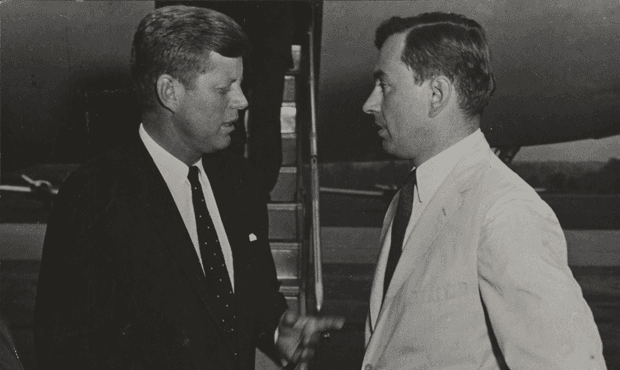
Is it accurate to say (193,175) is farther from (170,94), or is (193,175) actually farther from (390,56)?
(390,56)

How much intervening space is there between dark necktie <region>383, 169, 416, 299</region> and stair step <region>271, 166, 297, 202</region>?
290 centimetres

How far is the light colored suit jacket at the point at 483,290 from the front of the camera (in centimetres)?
151

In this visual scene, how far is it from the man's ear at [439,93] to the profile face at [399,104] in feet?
0.05

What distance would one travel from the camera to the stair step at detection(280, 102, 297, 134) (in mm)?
5367

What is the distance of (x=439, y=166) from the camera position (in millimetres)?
1980

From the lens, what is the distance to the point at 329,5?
8.38m

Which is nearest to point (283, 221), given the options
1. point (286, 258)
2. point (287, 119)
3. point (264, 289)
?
point (286, 258)

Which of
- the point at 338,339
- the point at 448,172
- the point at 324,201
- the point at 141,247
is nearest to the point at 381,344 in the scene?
the point at 448,172

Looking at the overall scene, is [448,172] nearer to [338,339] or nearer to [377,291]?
[377,291]

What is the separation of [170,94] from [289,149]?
272cm

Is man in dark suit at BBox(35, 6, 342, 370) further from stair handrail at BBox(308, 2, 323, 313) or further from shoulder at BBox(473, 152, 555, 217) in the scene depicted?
stair handrail at BBox(308, 2, 323, 313)

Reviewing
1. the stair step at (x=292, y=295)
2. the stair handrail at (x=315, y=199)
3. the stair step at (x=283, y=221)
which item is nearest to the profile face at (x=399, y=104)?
the stair handrail at (x=315, y=199)

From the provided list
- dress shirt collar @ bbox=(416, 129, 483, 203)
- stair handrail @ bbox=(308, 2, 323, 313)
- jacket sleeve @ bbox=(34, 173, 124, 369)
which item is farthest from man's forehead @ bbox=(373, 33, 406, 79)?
stair handrail @ bbox=(308, 2, 323, 313)

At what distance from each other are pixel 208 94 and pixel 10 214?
19.4m
